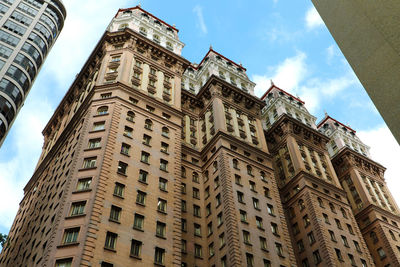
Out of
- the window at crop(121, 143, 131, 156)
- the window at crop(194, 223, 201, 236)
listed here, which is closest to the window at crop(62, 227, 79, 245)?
the window at crop(121, 143, 131, 156)

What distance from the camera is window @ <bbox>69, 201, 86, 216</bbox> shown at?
140 feet

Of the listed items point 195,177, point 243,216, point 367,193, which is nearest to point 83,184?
point 243,216

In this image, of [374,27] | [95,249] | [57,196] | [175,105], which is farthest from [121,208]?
[374,27]

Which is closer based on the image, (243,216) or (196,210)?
(243,216)

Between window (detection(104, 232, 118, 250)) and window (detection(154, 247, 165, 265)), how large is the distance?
5.02 m

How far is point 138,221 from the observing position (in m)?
44.9

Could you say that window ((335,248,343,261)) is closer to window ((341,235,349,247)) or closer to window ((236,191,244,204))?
window ((341,235,349,247))

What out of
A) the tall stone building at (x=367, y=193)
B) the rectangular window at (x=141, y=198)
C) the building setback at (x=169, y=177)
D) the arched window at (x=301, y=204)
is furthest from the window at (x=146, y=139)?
the tall stone building at (x=367, y=193)

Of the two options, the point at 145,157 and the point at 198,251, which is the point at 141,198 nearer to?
the point at 145,157

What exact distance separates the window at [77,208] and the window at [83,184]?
84.4 inches

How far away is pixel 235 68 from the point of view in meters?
97.1

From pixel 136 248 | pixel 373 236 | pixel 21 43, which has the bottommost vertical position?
pixel 136 248

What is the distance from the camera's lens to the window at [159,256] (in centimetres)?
4226

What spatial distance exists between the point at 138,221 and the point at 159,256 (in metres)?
4.86
